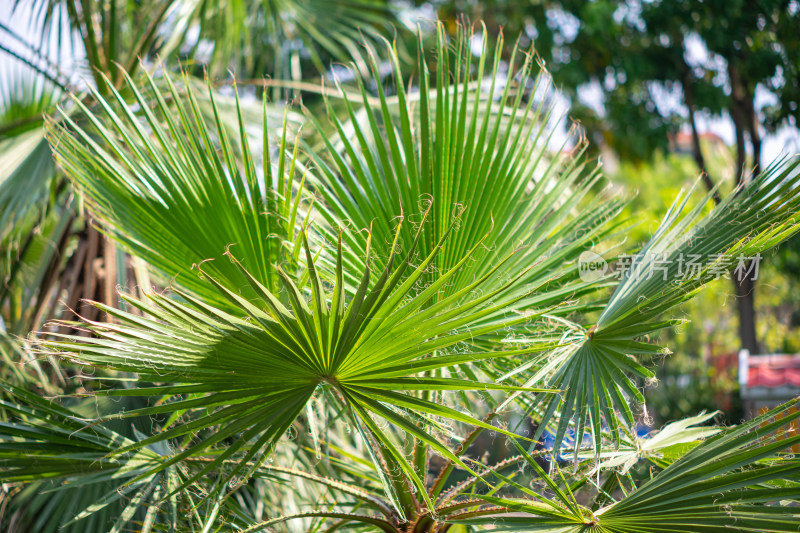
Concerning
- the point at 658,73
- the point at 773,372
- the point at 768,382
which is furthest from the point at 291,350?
the point at 658,73

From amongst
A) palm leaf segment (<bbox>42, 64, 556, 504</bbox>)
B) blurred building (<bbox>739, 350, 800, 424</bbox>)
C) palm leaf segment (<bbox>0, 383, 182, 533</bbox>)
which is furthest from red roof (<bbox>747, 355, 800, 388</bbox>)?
palm leaf segment (<bbox>0, 383, 182, 533</bbox>)

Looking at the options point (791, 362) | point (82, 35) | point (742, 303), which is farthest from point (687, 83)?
point (82, 35)

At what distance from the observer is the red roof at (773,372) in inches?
189

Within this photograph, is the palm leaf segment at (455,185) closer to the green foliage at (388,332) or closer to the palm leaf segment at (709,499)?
the green foliage at (388,332)

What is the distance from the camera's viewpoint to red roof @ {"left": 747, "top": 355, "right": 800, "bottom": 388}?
4.80 meters

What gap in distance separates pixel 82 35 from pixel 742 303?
23.6 feet

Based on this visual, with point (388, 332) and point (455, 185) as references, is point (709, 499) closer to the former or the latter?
point (388, 332)

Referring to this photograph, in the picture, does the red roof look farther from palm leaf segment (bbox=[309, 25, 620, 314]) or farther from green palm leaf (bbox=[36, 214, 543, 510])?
green palm leaf (bbox=[36, 214, 543, 510])

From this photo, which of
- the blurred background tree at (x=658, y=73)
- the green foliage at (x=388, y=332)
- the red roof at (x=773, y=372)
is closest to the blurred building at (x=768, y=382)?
the red roof at (x=773, y=372)

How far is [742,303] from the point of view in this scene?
287 inches

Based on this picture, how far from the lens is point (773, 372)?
512cm

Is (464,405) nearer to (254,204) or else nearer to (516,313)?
(516,313)

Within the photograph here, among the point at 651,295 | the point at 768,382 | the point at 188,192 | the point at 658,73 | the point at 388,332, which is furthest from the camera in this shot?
the point at 658,73

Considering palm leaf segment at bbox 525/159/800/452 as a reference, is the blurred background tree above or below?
above
